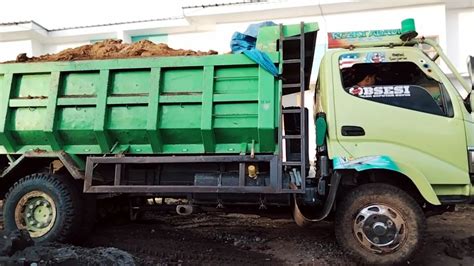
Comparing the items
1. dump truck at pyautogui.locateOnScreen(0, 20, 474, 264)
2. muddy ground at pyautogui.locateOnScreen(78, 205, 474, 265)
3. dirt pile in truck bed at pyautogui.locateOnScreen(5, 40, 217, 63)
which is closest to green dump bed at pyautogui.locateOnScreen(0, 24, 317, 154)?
dump truck at pyautogui.locateOnScreen(0, 20, 474, 264)

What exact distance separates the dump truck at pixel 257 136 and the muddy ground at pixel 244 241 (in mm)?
497

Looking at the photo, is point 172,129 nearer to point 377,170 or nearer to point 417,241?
point 377,170

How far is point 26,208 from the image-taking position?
18.6ft

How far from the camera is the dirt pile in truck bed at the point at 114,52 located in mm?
5710

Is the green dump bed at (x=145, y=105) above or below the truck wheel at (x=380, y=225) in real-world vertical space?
above

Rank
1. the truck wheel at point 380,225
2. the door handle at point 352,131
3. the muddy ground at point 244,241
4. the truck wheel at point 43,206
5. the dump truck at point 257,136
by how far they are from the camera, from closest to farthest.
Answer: the truck wheel at point 380,225 → the dump truck at point 257,136 → the door handle at point 352,131 → the muddy ground at point 244,241 → the truck wheel at point 43,206

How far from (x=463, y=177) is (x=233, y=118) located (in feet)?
8.31

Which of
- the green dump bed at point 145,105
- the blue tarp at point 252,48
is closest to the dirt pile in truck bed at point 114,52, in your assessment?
the green dump bed at point 145,105

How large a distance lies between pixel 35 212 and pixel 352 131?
3.81 m

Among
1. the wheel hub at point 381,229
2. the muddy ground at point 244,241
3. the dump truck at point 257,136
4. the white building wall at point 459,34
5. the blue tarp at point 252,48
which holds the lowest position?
the muddy ground at point 244,241

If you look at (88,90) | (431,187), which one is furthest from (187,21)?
(431,187)

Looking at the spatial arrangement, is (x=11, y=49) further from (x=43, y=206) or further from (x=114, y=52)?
(x=43, y=206)

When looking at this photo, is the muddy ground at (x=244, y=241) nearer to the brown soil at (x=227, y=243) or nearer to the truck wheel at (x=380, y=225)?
the brown soil at (x=227, y=243)

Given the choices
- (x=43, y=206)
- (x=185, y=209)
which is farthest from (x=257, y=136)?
(x=43, y=206)
